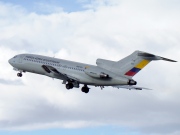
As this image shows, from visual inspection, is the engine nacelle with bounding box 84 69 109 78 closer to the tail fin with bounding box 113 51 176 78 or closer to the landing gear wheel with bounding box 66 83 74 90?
the tail fin with bounding box 113 51 176 78

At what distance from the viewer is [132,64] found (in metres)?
70.4

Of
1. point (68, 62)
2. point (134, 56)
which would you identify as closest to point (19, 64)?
point (68, 62)

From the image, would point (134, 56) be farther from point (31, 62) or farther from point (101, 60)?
point (31, 62)

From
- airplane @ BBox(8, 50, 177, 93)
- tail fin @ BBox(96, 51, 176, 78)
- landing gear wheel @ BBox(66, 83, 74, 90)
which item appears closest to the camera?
tail fin @ BBox(96, 51, 176, 78)

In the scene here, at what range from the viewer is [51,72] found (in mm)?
78625

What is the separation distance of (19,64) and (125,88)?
19.4 m

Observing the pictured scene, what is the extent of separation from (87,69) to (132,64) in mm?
7814

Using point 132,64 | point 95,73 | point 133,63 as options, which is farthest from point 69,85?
point 133,63

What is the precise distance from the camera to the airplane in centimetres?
7038

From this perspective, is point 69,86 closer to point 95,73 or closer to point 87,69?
Result: point 87,69

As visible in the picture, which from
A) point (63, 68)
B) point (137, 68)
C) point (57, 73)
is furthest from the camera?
point (63, 68)

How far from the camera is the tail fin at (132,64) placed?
228 ft

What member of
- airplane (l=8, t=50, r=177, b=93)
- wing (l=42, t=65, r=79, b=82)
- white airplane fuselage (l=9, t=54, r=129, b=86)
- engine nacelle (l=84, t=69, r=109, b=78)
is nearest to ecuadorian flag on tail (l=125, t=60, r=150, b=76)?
airplane (l=8, t=50, r=177, b=93)

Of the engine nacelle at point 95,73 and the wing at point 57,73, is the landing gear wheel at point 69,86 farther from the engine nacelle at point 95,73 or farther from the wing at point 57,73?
the engine nacelle at point 95,73
